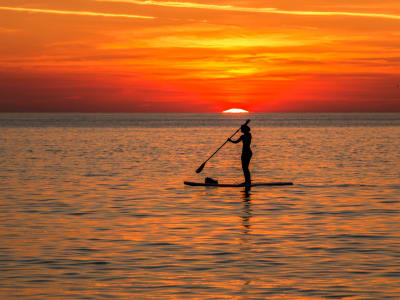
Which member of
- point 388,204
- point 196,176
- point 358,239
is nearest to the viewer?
point 358,239

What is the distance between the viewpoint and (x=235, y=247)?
15.2 meters

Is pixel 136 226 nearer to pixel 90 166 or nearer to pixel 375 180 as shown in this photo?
pixel 375 180

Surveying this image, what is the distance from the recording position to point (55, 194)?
26.1 m

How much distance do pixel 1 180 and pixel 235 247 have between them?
1919 centimetres

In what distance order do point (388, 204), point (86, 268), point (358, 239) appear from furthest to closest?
point (388, 204) → point (358, 239) → point (86, 268)

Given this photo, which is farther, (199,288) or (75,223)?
(75,223)

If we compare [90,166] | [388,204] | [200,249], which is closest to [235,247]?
[200,249]

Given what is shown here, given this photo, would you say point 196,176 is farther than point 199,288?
Yes

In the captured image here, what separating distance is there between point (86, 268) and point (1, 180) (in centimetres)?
1984

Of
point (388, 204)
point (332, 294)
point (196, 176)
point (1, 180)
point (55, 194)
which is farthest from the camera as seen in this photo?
point (196, 176)

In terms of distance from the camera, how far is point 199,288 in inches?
460

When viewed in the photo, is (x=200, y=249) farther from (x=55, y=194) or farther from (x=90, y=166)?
(x=90, y=166)

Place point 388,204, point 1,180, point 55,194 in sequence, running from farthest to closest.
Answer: point 1,180
point 55,194
point 388,204

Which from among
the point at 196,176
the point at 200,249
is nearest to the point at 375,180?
the point at 196,176
